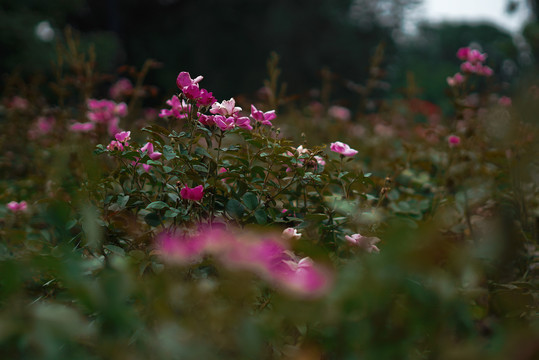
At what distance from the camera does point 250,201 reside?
1163 mm

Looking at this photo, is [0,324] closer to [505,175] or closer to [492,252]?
[492,252]

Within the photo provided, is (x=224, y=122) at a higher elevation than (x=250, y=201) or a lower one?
higher

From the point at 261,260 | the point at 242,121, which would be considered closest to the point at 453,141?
the point at 242,121

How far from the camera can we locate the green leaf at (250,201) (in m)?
1.16

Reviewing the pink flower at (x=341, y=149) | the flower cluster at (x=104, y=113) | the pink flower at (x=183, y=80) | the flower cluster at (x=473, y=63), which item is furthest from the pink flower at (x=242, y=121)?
the flower cluster at (x=473, y=63)

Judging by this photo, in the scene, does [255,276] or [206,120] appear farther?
[206,120]

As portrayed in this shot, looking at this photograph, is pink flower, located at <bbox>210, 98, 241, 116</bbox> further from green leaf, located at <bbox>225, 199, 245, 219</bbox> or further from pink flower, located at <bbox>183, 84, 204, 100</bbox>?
green leaf, located at <bbox>225, 199, 245, 219</bbox>

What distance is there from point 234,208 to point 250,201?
5 cm

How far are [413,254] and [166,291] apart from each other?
0.95 ft

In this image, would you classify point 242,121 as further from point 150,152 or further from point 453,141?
point 453,141

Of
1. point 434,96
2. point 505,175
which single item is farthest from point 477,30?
point 505,175

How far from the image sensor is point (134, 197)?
4.13 feet

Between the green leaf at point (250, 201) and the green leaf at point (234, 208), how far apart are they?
0.02 m

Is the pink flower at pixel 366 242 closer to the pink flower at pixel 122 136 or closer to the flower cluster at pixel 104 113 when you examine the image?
the pink flower at pixel 122 136
